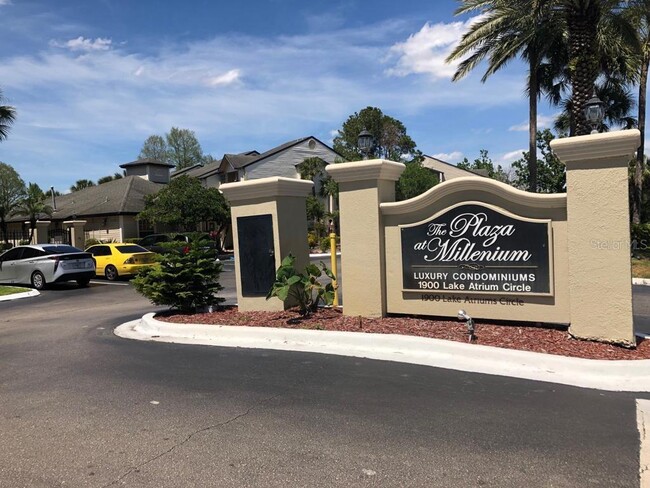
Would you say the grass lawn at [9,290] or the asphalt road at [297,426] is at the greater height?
the grass lawn at [9,290]

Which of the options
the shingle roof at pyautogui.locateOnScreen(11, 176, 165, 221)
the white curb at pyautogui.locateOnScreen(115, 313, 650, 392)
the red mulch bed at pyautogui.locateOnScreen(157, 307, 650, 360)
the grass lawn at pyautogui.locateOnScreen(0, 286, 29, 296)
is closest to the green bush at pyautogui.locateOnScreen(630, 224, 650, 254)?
the red mulch bed at pyautogui.locateOnScreen(157, 307, 650, 360)

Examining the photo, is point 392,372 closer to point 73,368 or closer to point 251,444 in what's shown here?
point 251,444

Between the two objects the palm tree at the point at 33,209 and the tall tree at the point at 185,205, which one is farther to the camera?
the palm tree at the point at 33,209

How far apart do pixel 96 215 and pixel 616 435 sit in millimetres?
35878

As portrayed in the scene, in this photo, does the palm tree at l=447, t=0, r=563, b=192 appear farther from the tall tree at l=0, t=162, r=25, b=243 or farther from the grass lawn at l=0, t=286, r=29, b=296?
the tall tree at l=0, t=162, r=25, b=243

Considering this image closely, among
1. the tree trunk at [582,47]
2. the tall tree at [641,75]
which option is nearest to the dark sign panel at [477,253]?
the tree trunk at [582,47]

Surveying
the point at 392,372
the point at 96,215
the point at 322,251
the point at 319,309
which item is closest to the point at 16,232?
the point at 96,215

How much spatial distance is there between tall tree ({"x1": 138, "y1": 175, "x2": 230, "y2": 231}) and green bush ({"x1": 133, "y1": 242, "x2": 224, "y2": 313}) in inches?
821

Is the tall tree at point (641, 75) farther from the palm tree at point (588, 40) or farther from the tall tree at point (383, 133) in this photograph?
the tall tree at point (383, 133)

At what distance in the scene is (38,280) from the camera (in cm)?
1736

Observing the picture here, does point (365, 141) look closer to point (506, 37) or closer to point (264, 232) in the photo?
point (264, 232)

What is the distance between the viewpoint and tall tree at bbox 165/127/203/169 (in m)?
76.6

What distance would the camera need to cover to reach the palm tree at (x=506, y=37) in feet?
72.5

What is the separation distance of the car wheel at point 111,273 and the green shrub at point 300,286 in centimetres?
1327
